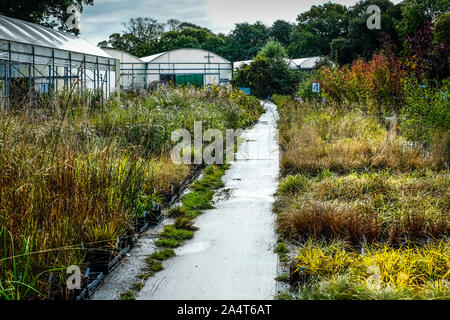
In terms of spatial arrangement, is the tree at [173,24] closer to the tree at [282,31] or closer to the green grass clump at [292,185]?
the tree at [282,31]

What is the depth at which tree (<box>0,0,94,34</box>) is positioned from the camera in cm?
2205

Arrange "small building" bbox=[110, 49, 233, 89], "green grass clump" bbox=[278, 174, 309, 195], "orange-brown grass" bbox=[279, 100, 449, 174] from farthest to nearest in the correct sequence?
1. "small building" bbox=[110, 49, 233, 89]
2. "orange-brown grass" bbox=[279, 100, 449, 174]
3. "green grass clump" bbox=[278, 174, 309, 195]

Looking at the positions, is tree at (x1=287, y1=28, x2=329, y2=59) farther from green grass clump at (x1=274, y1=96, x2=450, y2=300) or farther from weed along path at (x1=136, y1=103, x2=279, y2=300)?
weed along path at (x1=136, y1=103, x2=279, y2=300)

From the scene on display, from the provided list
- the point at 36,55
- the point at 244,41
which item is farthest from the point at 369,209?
the point at 244,41

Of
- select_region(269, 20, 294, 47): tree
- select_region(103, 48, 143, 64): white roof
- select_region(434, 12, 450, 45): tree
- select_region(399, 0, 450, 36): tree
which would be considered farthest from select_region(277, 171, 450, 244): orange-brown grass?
select_region(269, 20, 294, 47): tree

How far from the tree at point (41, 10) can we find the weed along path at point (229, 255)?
18313mm

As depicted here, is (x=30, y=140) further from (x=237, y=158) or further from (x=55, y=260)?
(x=237, y=158)

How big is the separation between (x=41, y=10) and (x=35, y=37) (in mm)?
9687

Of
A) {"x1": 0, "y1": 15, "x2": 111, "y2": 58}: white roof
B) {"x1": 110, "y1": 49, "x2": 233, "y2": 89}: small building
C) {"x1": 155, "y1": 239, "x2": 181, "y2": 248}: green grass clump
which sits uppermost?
{"x1": 110, "y1": 49, "x2": 233, "y2": 89}: small building

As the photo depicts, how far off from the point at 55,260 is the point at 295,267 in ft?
5.82

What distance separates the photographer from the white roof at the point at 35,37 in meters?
13.4

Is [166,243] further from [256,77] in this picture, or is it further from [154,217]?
[256,77]

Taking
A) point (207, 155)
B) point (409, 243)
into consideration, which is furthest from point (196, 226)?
point (207, 155)
